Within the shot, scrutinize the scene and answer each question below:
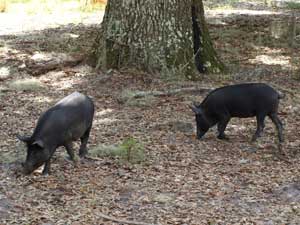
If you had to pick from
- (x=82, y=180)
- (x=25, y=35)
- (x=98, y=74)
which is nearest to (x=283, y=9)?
(x=25, y=35)

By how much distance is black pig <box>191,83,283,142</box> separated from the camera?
29.0 ft

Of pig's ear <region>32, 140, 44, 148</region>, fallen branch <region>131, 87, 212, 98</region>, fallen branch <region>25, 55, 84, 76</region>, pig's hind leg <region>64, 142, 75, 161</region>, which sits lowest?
fallen branch <region>131, 87, 212, 98</region>

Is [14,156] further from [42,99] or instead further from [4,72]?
[4,72]

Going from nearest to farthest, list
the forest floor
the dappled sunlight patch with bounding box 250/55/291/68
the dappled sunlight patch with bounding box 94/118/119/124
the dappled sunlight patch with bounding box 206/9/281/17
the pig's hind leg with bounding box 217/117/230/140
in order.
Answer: the forest floor
the pig's hind leg with bounding box 217/117/230/140
the dappled sunlight patch with bounding box 94/118/119/124
the dappled sunlight patch with bounding box 250/55/291/68
the dappled sunlight patch with bounding box 206/9/281/17

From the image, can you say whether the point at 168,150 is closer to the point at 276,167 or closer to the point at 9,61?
the point at 276,167

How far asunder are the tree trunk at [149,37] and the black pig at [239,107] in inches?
97.9

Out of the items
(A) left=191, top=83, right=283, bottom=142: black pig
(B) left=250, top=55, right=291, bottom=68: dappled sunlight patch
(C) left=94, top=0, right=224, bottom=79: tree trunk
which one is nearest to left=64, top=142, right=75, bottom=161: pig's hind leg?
(A) left=191, top=83, right=283, bottom=142: black pig

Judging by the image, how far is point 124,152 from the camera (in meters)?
7.78

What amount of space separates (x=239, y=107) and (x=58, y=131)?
9.37 ft


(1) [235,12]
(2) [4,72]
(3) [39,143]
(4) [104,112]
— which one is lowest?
(1) [235,12]

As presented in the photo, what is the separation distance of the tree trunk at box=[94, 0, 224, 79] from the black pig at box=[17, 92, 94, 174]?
370 cm

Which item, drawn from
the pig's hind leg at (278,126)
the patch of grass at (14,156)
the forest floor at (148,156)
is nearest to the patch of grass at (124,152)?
the forest floor at (148,156)

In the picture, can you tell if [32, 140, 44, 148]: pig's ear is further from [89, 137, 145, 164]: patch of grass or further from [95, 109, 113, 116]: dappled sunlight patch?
[95, 109, 113, 116]: dappled sunlight patch

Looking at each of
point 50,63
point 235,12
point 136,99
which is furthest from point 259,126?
point 235,12
